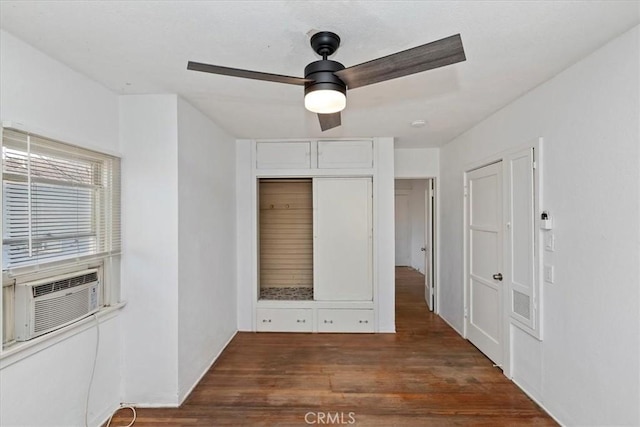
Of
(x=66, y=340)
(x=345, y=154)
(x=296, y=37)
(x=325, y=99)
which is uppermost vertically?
(x=296, y=37)

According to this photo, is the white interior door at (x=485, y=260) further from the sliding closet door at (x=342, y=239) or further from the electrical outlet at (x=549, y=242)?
the sliding closet door at (x=342, y=239)

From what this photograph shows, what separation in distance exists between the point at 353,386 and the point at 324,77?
246 centimetres

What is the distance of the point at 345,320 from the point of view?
13.0 ft

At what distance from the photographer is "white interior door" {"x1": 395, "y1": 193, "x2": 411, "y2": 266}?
869cm

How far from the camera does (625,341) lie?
171 centimetres

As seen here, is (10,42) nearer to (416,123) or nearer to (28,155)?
(28,155)

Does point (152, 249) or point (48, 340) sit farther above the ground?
point (152, 249)

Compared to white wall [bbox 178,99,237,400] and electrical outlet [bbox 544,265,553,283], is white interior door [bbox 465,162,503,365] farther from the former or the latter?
white wall [bbox 178,99,237,400]

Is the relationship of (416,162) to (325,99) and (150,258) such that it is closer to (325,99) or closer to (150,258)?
(325,99)

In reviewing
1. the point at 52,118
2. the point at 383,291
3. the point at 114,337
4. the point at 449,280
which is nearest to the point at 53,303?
the point at 114,337

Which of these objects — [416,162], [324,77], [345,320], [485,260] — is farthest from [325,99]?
[416,162]

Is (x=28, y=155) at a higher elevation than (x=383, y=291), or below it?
higher

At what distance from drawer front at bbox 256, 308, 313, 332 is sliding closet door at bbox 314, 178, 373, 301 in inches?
12.0

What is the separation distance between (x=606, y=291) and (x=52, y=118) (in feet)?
11.2
